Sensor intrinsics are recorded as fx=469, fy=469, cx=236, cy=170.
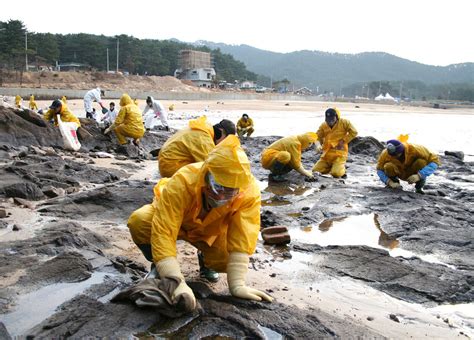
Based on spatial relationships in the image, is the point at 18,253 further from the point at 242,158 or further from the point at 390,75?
the point at 390,75

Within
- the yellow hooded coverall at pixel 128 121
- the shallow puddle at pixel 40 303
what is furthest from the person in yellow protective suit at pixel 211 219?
the yellow hooded coverall at pixel 128 121

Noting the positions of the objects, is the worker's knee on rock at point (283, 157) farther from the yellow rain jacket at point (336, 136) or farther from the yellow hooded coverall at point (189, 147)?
the yellow hooded coverall at point (189, 147)

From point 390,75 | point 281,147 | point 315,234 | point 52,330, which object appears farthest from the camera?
point 390,75

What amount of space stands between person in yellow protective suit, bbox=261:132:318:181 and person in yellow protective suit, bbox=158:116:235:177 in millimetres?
3367

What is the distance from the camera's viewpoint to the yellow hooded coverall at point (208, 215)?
2893mm

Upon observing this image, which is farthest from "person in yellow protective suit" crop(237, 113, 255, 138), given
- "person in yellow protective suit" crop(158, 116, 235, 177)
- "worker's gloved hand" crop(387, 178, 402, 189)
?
"person in yellow protective suit" crop(158, 116, 235, 177)

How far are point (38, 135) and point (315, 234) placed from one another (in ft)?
25.2

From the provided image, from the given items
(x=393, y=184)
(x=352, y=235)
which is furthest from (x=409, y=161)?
(x=352, y=235)

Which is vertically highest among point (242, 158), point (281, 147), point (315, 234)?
point (242, 158)

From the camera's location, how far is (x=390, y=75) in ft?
616

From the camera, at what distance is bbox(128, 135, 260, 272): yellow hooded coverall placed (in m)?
2.89

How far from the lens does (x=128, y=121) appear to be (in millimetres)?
11266

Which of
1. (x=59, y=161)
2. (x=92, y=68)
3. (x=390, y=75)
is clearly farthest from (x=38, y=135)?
(x=390, y=75)

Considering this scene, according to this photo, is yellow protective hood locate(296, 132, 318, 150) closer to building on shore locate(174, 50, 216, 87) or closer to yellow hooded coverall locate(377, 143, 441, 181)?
yellow hooded coverall locate(377, 143, 441, 181)
